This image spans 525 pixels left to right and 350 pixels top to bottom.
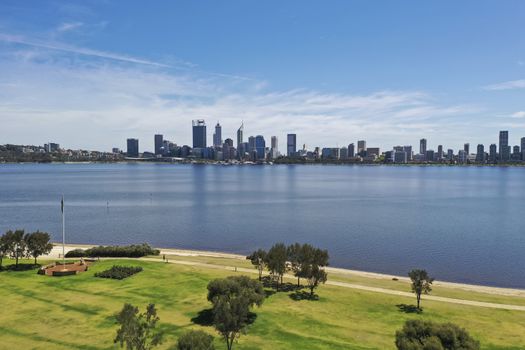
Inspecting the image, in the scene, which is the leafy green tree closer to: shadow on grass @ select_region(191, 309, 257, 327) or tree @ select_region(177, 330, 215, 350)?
shadow on grass @ select_region(191, 309, 257, 327)

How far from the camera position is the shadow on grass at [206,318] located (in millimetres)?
37031

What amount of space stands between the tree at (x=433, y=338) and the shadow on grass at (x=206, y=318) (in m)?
15.6

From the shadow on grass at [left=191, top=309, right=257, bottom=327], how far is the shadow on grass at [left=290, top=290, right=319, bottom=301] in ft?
24.5

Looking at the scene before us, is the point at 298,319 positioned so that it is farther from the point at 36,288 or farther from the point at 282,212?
the point at 282,212

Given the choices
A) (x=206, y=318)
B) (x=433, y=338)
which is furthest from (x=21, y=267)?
(x=433, y=338)

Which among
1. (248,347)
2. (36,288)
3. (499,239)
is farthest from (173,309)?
(499,239)

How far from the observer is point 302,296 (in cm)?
4609

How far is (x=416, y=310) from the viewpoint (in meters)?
42.1

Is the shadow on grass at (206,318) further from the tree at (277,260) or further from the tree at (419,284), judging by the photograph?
the tree at (419,284)

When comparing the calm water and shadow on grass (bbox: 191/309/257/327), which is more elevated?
shadow on grass (bbox: 191/309/257/327)

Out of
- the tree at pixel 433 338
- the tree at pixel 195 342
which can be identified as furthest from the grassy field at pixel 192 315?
the tree at pixel 195 342

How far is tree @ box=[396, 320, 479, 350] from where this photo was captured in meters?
23.4

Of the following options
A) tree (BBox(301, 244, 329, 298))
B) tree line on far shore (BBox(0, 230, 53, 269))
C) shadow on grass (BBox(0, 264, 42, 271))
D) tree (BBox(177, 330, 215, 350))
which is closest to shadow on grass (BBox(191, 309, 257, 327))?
tree (BBox(301, 244, 329, 298))

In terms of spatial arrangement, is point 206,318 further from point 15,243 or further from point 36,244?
point 15,243
